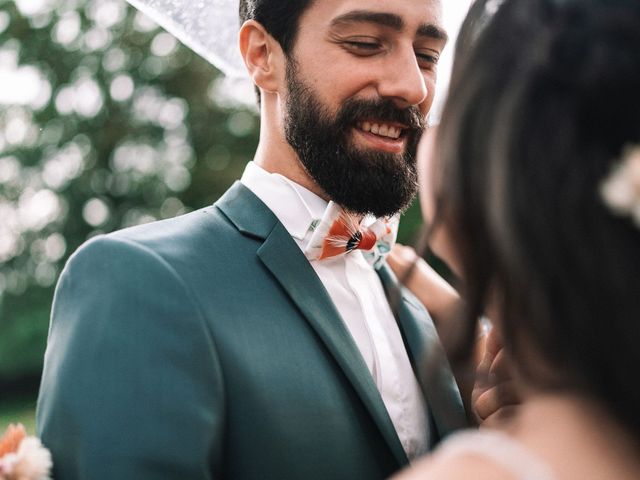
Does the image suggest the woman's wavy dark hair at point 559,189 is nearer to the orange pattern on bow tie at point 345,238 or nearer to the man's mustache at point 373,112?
the orange pattern on bow tie at point 345,238

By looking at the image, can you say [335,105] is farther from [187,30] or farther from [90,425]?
[90,425]

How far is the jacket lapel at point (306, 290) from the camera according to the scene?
2062mm

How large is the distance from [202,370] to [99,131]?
1593cm

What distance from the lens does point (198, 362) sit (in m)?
1.90

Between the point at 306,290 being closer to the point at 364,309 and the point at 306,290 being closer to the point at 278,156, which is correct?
the point at 364,309

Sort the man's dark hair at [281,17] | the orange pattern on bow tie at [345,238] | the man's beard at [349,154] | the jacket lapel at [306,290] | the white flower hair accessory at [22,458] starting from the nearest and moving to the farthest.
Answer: the white flower hair accessory at [22,458], the jacket lapel at [306,290], the orange pattern on bow tie at [345,238], the man's beard at [349,154], the man's dark hair at [281,17]

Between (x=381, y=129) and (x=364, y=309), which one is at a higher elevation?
(x=381, y=129)

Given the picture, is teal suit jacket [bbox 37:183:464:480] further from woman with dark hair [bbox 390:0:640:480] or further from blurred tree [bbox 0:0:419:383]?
blurred tree [bbox 0:0:419:383]

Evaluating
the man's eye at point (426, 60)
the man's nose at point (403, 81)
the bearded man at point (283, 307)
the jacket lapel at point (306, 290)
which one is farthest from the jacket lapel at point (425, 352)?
the man's eye at point (426, 60)

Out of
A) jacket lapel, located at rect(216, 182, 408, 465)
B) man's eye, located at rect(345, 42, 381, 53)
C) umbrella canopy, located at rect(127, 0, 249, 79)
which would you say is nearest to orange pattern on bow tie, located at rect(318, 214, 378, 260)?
jacket lapel, located at rect(216, 182, 408, 465)

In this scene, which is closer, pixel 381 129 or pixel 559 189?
pixel 559 189

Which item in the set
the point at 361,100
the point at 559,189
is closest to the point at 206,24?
the point at 361,100

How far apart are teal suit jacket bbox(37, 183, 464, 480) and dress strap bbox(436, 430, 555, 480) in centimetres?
62

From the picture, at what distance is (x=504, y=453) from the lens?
116 centimetres
